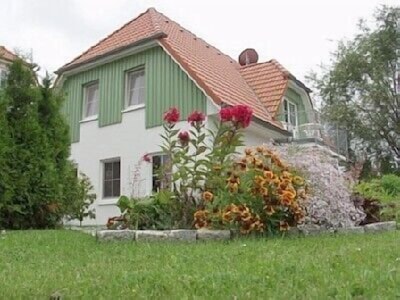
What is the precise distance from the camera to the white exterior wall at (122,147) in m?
15.6

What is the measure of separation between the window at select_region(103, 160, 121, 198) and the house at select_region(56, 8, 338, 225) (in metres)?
0.03

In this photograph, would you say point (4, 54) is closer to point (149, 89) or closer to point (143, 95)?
point (143, 95)

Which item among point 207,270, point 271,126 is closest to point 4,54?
point 271,126

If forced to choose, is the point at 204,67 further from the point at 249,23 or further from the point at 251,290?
the point at 251,290

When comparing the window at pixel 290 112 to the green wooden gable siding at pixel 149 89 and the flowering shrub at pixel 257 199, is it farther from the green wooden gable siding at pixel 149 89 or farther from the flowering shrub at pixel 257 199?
the flowering shrub at pixel 257 199

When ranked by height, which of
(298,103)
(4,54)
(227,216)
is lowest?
(227,216)

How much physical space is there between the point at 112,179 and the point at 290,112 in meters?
7.15

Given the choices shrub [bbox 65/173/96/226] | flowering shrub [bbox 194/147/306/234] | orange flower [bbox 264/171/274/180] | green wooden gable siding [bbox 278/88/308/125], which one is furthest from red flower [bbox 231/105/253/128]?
green wooden gable siding [bbox 278/88/308/125]

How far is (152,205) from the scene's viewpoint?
8250 millimetres

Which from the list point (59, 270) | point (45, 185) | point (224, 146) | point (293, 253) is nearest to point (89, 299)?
point (59, 270)

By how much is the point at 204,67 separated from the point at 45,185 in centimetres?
792

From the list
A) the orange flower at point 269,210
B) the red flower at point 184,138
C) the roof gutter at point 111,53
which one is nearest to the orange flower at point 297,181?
the orange flower at point 269,210

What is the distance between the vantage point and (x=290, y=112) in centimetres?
1980

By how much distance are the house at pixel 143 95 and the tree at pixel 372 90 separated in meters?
6.20
